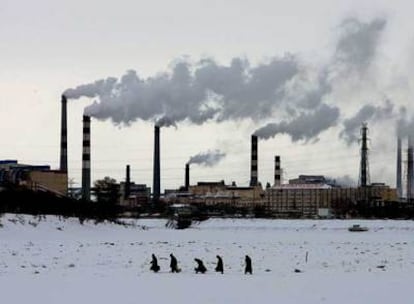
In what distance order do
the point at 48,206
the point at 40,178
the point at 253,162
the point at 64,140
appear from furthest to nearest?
the point at 253,162 → the point at 40,178 → the point at 64,140 → the point at 48,206

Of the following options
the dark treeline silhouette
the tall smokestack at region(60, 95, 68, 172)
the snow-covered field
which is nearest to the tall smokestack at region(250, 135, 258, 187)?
the tall smokestack at region(60, 95, 68, 172)

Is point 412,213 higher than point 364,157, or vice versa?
point 364,157

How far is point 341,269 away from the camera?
29.2 meters

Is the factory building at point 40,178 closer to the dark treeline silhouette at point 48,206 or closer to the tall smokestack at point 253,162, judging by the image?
the tall smokestack at point 253,162

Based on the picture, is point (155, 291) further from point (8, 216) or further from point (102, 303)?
point (8, 216)

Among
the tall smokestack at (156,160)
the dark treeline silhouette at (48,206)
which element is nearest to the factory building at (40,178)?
the tall smokestack at (156,160)

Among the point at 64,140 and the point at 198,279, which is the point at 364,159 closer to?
the point at 64,140

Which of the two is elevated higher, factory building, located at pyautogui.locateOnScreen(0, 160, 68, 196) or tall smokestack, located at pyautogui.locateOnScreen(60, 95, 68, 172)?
tall smokestack, located at pyautogui.locateOnScreen(60, 95, 68, 172)

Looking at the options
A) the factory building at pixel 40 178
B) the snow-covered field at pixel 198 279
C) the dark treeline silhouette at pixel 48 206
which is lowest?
the snow-covered field at pixel 198 279

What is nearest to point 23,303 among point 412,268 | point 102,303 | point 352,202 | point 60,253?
point 102,303

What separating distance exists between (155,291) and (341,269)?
1085 centimetres

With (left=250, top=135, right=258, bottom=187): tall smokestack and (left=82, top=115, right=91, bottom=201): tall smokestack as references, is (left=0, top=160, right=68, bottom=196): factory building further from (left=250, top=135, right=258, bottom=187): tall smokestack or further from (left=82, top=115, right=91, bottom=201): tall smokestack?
(left=250, top=135, right=258, bottom=187): tall smokestack

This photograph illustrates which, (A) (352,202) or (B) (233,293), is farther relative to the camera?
(A) (352,202)

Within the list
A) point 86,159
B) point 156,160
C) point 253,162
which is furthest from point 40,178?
point 253,162
